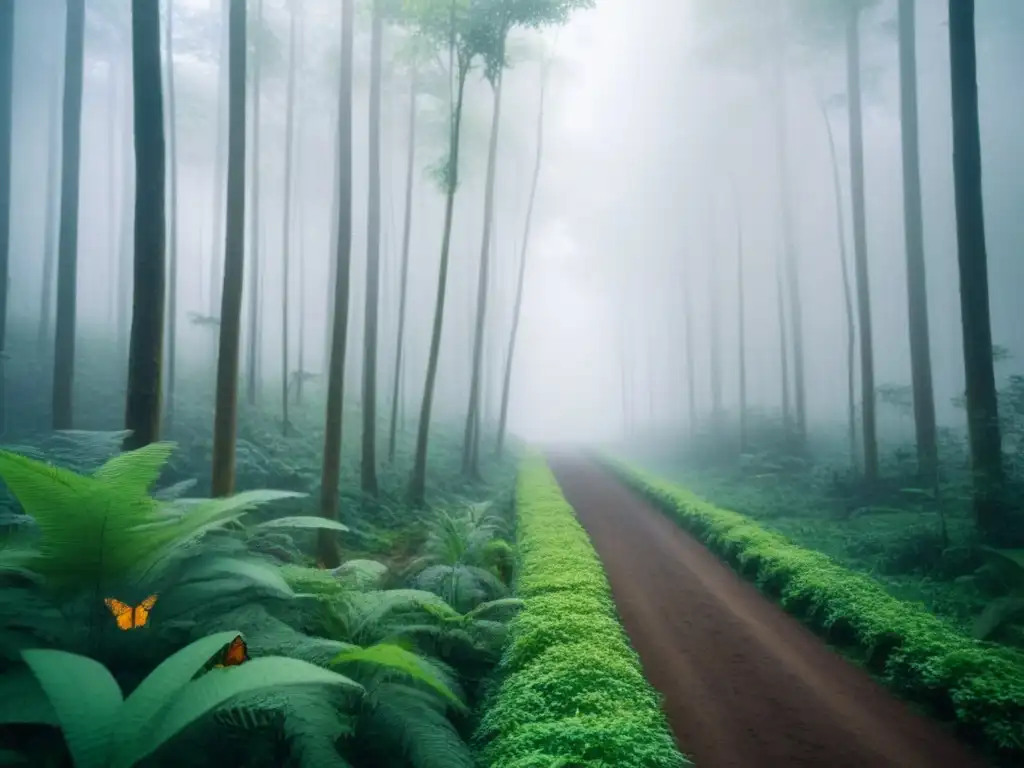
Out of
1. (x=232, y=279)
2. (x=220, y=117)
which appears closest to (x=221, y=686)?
(x=232, y=279)

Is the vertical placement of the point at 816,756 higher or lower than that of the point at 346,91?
lower

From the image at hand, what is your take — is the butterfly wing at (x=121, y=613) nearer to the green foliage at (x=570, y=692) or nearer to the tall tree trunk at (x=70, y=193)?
the green foliage at (x=570, y=692)

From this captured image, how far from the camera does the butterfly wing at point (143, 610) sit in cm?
271

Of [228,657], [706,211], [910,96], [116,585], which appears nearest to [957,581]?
[228,657]

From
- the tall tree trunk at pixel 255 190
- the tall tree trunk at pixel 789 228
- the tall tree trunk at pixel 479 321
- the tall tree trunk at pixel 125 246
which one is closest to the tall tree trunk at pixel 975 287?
the tall tree trunk at pixel 479 321

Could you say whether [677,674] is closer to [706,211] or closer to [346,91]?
[346,91]

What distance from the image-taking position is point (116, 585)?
2.83 metres

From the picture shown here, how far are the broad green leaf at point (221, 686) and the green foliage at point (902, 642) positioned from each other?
190 inches

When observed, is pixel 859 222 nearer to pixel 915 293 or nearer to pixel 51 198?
pixel 915 293

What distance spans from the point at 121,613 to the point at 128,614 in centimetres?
4

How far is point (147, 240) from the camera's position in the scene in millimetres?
5617

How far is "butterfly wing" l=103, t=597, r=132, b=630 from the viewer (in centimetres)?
269

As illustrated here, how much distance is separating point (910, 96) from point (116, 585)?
1661 centimetres

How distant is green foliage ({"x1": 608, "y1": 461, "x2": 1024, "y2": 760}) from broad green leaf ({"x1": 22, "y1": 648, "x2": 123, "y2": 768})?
537 cm
